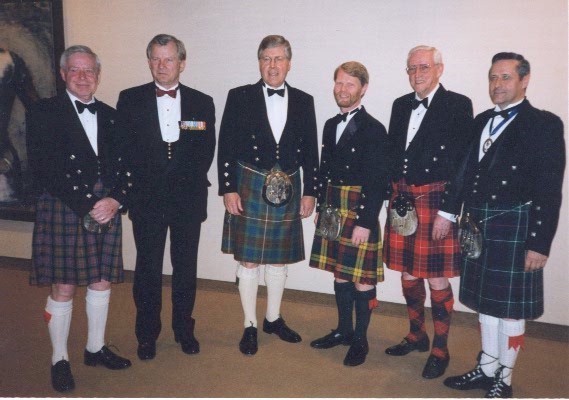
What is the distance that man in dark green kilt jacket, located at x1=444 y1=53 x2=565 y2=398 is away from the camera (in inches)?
81.8

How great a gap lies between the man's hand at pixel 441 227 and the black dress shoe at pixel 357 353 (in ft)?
2.45

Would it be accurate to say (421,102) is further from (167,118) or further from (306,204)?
(167,118)

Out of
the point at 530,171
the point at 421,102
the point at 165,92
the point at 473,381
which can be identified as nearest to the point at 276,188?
the point at 165,92

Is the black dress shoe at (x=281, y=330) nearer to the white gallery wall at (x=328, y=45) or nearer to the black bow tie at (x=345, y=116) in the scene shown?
the white gallery wall at (x=328, y=45)

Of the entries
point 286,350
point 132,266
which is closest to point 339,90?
point 286,350

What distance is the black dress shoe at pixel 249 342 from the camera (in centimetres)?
271

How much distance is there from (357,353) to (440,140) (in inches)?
49.4

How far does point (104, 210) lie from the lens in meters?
2.29

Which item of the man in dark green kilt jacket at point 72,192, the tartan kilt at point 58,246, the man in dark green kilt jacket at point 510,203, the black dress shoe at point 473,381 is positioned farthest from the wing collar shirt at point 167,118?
the black dress shoe at point 473,381

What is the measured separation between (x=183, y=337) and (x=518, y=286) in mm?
1814

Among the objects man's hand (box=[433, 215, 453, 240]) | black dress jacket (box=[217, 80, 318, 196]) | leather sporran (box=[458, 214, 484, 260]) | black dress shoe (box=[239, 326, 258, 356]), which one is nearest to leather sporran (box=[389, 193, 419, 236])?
man's hand (box=[433, 215, 453, 240])

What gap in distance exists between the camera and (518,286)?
84.5 inches

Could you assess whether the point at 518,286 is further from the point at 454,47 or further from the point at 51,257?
the point at 51,257

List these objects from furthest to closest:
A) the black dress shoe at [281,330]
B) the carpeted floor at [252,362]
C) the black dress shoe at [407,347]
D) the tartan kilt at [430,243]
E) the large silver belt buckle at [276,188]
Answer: the black dress shoe at [281,330], the black dress shoe at [407,347], the large silver belt buckle at [276,188], the tartan kilt at [430,243], the carpeted floor at [252,362]
